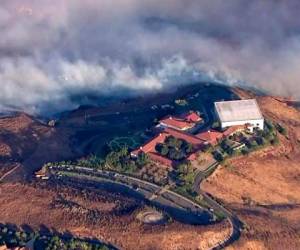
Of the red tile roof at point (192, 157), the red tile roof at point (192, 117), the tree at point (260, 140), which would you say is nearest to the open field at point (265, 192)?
the tree at point (260, 140)

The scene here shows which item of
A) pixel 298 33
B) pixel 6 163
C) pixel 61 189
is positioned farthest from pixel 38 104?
pixel 298 33

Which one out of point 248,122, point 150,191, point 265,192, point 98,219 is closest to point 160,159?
point 150,191

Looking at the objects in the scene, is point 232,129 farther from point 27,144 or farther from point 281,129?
point 27,144

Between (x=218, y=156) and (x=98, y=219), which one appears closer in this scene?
(x=98, y=219)

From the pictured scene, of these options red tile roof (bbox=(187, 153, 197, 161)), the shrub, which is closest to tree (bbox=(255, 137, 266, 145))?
the shrub

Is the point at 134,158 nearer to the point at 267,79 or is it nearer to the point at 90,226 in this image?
the point at 90,226

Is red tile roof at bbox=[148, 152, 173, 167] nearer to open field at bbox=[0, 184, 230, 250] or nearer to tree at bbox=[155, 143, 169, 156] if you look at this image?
tree at bbox=[155, 143, 169, 156]
